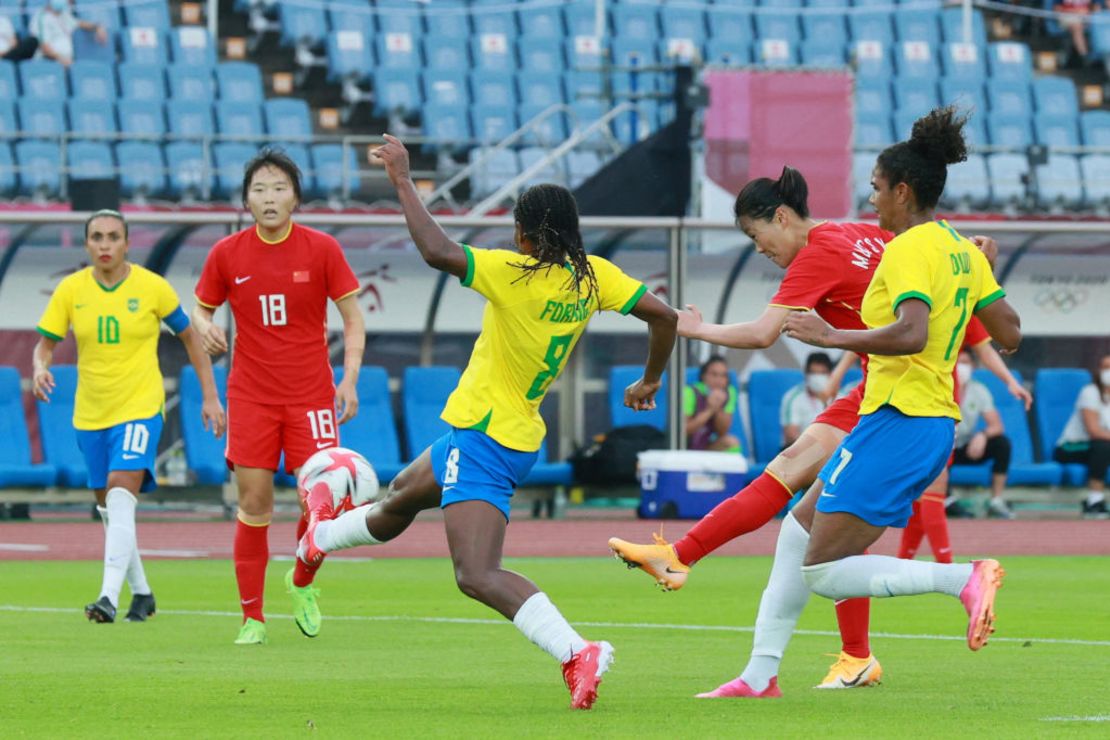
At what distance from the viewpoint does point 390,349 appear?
21.6 m

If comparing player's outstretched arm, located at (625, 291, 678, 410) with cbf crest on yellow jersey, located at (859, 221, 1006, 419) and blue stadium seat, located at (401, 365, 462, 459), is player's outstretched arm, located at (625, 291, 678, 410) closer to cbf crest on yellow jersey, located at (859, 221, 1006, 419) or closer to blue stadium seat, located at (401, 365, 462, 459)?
cbf crest on yellow jersey, located at (859, 221, 1006, 419)

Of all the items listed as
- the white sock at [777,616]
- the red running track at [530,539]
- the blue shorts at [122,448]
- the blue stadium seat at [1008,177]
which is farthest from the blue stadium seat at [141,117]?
the white sock at [777,616]

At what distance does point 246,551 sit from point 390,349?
1176 centimetres

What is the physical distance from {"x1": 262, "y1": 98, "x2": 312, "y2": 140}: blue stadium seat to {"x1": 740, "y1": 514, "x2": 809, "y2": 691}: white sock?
20.9 metres

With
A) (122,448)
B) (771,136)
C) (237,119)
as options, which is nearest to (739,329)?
(122,448)

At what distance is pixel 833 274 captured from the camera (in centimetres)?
762

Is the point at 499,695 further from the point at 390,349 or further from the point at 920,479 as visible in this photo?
the point at 390,349

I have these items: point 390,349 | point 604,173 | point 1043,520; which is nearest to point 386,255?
point 390,349

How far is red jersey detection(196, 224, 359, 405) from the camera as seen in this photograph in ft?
32.3

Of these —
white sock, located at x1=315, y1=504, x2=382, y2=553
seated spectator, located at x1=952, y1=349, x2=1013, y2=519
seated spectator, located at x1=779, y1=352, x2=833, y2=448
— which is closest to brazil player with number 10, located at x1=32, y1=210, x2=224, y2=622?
white sock, located at x1=315, y1=504, x2=382, y2=553

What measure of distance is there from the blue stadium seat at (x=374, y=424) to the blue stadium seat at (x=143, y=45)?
9.32 metres

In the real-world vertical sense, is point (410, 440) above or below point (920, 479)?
below

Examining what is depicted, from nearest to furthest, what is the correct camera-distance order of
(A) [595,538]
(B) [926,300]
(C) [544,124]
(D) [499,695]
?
(B) [926,300], (D) [499,695], (A) [595,538], (C) [544,124]

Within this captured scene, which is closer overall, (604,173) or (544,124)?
(604,173)
